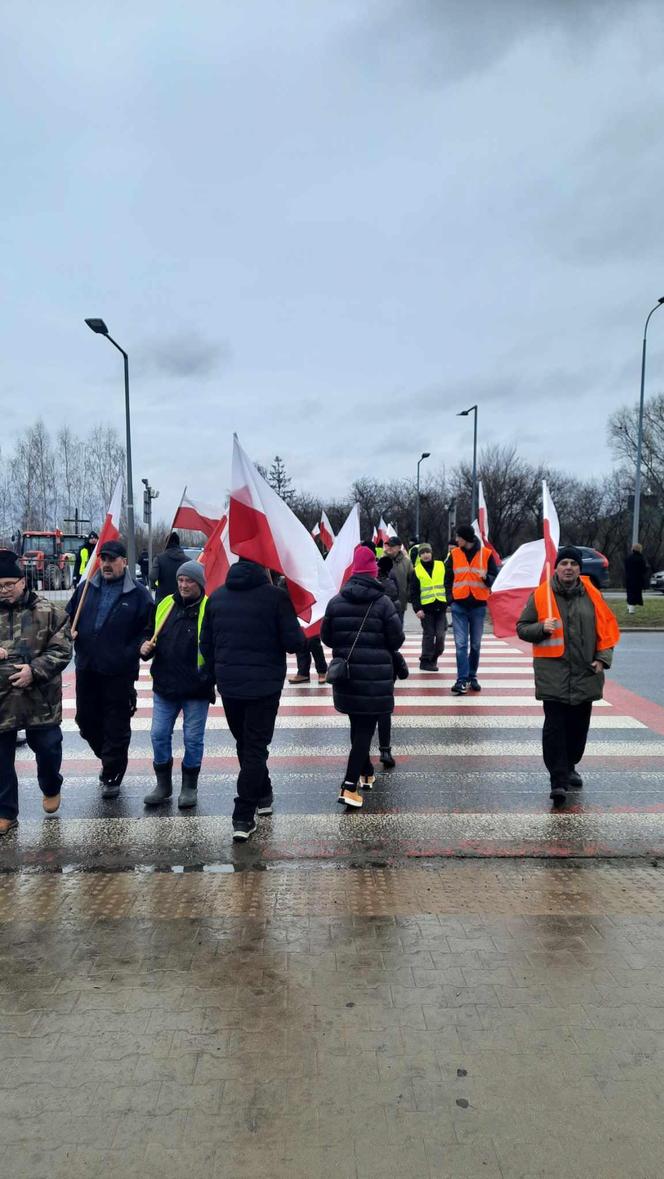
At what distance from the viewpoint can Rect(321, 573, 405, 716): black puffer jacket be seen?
18.6 ft

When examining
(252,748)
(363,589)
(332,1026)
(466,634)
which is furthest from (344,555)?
(332,1026)

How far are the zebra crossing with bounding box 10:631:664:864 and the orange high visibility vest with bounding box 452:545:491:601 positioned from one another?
1.33m

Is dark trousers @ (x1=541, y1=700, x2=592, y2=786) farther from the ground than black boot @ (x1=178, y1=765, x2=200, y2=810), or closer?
farther from the ground

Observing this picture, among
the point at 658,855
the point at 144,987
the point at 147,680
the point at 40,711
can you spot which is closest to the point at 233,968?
the point at 144,987

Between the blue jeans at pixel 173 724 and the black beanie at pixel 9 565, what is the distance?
1.34 meters

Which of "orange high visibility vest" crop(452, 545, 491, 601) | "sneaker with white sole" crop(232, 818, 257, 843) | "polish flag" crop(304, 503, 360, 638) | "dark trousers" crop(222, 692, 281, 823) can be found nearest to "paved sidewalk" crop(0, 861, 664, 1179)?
"sneaker with white sole" crop(232, 818, 257, 843)

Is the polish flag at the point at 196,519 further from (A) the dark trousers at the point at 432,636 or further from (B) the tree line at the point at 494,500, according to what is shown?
(B) the tree line at the point at 494,500

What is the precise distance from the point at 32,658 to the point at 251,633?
1.49m

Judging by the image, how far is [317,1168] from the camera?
2.42m

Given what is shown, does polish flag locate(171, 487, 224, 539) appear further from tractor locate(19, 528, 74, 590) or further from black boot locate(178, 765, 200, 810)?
tractor locate(19, 528, 74, 590)

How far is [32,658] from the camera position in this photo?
17.3 feet

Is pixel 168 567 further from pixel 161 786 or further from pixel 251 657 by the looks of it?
pixel 251 657

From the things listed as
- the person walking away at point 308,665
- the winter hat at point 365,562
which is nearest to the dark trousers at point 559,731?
the winter hat at point 365,562

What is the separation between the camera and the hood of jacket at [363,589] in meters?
5.68
